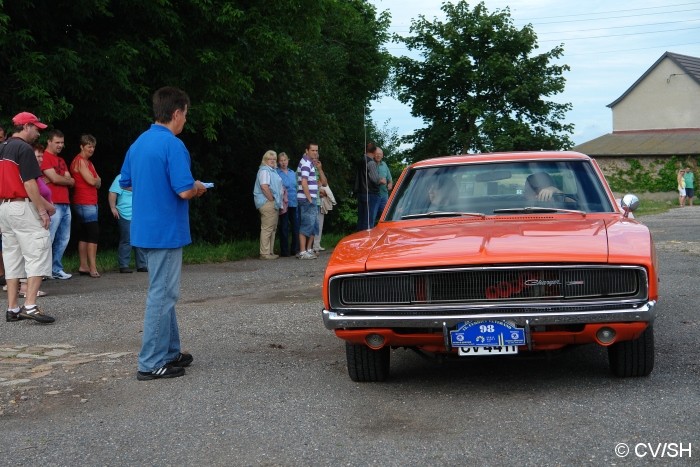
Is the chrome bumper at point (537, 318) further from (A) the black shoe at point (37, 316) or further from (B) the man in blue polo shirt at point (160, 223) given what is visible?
(A) the black shoe at point (37, 316)

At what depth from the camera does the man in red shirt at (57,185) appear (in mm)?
12352

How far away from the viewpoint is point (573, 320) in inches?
219

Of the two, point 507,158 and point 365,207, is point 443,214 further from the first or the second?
point 365,207

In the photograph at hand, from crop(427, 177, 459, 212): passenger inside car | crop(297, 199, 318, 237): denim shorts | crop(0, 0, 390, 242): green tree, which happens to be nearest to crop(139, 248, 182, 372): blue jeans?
crop(427, 177, 459, 212): passenger inside car

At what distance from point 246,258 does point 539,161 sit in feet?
33.7

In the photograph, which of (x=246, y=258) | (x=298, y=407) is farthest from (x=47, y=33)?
(x=298, y=407)

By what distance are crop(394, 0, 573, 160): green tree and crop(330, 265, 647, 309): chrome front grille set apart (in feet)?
159

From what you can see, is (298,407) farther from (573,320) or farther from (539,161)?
(539,161)

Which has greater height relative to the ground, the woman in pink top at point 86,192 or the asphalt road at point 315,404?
the woman in pink top at point 86,192

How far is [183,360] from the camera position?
7.17m

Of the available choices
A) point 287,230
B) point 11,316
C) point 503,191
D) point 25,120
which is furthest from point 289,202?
point 503,191

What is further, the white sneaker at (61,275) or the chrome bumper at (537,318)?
the white sneaker at (61,275)

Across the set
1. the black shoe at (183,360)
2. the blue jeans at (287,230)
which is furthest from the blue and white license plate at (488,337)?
the blue jeans at (287,230)

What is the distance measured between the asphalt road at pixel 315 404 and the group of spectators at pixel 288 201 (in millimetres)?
7420
